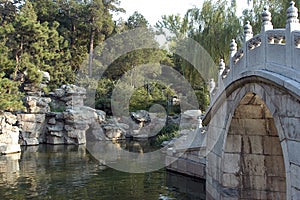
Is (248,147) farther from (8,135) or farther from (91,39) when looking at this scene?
(91,39)

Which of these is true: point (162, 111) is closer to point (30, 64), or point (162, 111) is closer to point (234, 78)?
point (30, 64)

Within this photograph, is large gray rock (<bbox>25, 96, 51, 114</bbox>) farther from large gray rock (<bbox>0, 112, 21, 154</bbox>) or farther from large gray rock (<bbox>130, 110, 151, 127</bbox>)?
large gray rock (<bbox>130, 110, 151, 127</bbox>)

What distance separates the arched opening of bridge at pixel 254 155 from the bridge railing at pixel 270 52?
84 cm

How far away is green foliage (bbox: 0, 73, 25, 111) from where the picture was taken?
683 inches

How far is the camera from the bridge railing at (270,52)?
4730 mm

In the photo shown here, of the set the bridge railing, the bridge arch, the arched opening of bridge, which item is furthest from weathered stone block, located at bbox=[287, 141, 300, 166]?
the arched opening of bridge

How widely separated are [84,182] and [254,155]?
5685 mm

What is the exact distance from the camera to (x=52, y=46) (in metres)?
24.5

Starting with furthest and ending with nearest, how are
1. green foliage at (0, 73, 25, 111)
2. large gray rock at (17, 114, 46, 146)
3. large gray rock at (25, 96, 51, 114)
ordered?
large gray rock at (25, 96, 51, 114)
large gray rock at (17, 114, 46, 146)
green foliage at (0, 73, 25, 111)

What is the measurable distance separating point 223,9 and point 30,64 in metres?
11.7

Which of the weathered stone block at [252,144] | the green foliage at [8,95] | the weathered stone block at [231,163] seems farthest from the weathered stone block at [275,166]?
the green foliage at [8,95]

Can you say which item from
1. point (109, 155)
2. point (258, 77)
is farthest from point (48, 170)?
point (258, 77)

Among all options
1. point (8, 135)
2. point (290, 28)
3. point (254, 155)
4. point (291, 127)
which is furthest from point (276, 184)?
point (8, 135)

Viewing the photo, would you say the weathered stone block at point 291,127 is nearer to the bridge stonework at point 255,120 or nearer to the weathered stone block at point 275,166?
the bridge stonework at point 255,120
